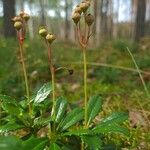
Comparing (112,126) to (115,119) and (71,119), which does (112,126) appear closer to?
(115,119)

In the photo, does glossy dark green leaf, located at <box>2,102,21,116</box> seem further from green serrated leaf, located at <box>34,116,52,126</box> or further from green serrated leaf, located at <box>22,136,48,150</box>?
green serrated leaf, located at <box>22,136,48,150</box>

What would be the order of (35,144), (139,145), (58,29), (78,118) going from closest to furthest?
1. (35,144)
2. (78,118)
3. (139,145)
4. (58,29)

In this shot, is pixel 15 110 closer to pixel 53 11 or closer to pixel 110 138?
pixel 110 138

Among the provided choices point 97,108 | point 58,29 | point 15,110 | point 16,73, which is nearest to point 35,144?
point 15,110

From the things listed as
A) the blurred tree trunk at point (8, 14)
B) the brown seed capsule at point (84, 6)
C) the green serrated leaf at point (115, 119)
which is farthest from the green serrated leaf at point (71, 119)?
the blurred tree trunk at point (8, 14)

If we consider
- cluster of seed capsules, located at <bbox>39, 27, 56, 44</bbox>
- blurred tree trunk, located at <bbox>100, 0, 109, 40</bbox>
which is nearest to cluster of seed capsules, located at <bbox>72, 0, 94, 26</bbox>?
cluster of seed capsules, located at <bbox>39, 27, 56, 44</bbox>

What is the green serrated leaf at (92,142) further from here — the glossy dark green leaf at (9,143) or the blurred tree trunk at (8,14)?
the blurred tree trunk at (8,14)
